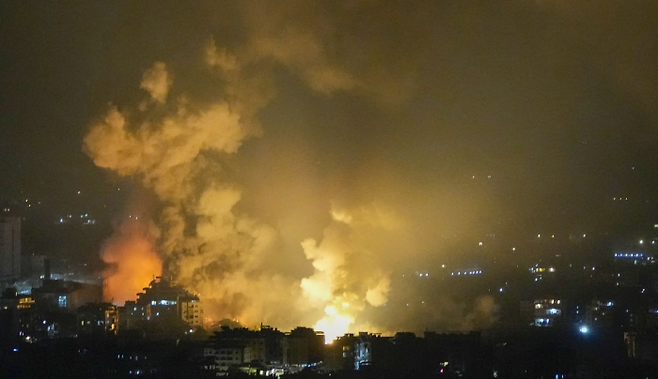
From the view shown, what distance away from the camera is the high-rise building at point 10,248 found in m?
24.6

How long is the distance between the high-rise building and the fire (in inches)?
349

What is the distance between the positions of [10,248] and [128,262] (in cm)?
461

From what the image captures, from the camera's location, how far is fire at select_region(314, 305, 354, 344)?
19234 mm

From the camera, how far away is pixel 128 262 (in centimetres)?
2161

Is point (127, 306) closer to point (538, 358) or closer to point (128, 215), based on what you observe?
point (128, 215)

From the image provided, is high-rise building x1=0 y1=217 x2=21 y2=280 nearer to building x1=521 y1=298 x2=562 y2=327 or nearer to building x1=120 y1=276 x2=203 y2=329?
building x1=120 y1=276 x2=203 y2=329

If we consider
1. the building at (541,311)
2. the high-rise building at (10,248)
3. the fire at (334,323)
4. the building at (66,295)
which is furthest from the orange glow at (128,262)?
the building at (541,311)

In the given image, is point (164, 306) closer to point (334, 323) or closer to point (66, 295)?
point (66, 295)

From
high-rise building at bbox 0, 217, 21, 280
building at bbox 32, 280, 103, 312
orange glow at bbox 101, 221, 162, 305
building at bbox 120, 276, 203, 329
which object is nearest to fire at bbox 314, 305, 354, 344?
building at bbox 120, 276, 203, 329

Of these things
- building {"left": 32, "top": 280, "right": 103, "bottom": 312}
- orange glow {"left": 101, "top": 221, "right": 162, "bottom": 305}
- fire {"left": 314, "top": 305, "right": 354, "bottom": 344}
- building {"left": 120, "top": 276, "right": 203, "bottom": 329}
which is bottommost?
fire {"left": 314, "top": 305, "right": 354, "bottom": 344}

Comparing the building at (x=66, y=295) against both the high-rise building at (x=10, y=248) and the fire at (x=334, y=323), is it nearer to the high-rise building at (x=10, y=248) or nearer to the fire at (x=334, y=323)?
the high-rise building at (x=10, y=248)

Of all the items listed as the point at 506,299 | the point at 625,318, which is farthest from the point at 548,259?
the point at 625,318

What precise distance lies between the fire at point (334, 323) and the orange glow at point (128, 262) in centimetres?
353

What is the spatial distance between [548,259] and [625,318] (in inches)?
168
